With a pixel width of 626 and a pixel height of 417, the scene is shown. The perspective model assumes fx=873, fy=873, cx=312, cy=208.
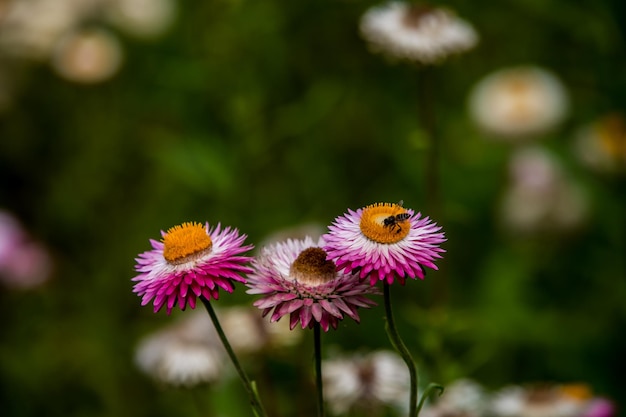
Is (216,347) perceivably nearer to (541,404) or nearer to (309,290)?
Answer: (541,404)

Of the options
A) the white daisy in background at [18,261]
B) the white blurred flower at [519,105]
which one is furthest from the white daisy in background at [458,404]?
the white blurred flower at [519,105]

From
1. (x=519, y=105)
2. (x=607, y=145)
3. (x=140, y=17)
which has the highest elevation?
(x=140, y=17)

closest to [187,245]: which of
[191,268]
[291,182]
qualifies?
[191,268]

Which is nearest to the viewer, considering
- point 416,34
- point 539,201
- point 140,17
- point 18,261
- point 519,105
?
point 416,34

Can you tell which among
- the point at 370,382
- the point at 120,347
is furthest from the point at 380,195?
the point at 370,382

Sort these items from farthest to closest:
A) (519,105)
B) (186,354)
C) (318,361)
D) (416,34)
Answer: (519,105) → (416,34) → (186,354) → (318,361)

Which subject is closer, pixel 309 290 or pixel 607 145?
pixel 309 290

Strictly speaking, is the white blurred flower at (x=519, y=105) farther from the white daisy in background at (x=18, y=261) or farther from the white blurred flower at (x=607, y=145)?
the white daisy in background at (x=18, y=261)

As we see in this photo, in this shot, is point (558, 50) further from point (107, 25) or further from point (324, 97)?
point (107, 25)
